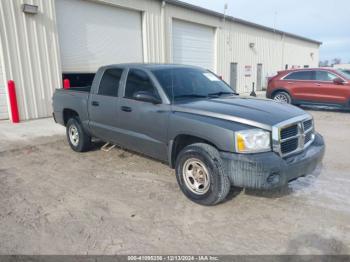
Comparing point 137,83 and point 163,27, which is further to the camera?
point 163,27

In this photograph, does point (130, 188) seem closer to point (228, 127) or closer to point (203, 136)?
point (203, 136)

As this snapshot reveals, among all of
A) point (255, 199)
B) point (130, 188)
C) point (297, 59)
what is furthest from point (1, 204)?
point (297, 59)

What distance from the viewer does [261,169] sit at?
317cm

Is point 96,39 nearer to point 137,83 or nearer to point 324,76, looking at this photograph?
point 137,83

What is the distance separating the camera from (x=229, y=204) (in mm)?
3746

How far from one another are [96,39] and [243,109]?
30.9 ft

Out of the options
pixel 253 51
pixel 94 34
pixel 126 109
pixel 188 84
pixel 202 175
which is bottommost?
pixel 202 175

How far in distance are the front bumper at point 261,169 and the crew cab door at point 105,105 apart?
2351mm

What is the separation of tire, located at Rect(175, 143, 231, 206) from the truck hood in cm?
46

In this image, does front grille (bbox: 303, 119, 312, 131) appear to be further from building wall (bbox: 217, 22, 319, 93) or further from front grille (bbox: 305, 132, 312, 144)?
building wall (bbox: 217, 22, 319, 93)

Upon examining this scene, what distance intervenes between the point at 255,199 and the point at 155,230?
1471 mm

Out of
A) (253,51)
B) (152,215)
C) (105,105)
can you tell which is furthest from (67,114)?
(253,51)

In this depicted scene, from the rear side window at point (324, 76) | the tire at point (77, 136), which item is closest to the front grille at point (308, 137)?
the tire at point (77, 136)

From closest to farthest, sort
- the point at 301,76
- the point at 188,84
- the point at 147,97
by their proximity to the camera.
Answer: the point at 147,97 → the point at 188,84 → the point at 301,76
